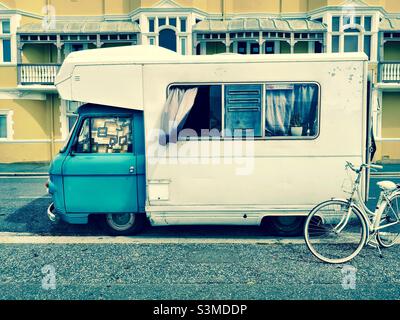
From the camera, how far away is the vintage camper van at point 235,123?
599 centimetres

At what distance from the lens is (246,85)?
606 centimetres

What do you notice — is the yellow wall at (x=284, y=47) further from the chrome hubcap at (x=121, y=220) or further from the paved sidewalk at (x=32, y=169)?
the chrome hubcap at (x=121, y=220)

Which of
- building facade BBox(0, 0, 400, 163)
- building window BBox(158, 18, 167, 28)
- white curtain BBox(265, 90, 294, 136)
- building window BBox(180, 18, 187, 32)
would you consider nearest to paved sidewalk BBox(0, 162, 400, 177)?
building facade BBox(0, 0, 400, 163)

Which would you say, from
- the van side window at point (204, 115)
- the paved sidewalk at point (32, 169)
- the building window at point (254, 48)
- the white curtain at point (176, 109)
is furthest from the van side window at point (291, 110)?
the building window at point (254, 48)

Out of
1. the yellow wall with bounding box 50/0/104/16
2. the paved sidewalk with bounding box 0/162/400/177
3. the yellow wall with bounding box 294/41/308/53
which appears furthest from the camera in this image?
the yellow wall with bounding box 50/0/104/16

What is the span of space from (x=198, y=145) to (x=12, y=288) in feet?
10.5

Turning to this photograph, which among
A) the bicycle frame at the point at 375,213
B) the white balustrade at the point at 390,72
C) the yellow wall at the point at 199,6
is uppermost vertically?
the yellow wall at the point at 199,6

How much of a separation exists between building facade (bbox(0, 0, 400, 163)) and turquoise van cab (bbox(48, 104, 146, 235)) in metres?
12.8

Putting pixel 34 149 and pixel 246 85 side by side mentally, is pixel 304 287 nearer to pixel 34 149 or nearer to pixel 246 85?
pixel 246 85

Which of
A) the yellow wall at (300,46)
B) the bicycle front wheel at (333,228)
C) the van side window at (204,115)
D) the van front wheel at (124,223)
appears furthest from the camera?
the yellow wall at (300,46)

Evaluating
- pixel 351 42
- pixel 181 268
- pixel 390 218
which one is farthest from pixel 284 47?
pixel 181 268

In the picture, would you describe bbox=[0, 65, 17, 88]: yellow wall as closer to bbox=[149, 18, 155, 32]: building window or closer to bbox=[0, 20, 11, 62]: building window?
bbox=[0, 20, 11, 62]: building window

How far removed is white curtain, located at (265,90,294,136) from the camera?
19.9 feet

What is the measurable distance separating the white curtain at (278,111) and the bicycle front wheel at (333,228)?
1.41 metres
